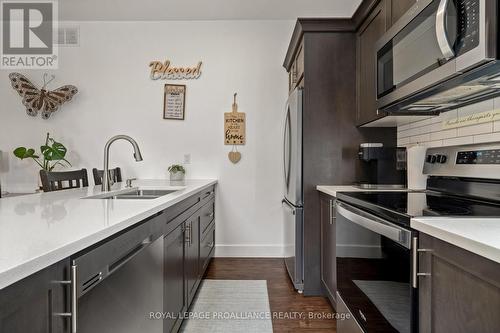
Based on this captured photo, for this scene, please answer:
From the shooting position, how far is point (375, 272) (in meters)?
1.35

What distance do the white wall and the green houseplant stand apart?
0.34ft

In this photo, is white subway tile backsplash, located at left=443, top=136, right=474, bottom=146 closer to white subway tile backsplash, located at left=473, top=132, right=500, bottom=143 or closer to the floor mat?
white subway tile backsplash, located at left=473, top=132, right=500, bottom=143

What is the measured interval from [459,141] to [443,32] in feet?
2.60

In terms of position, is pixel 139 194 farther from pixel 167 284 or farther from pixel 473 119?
pixel 473 119

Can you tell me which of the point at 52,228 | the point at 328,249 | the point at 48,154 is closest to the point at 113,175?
the point at 48,154

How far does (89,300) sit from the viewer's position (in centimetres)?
86

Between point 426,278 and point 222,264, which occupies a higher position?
point 426,278

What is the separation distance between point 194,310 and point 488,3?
2.28 meters

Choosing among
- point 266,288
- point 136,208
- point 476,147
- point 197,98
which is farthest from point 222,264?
point 476,147

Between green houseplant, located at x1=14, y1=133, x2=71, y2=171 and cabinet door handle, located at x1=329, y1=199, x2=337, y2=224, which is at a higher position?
green houseplant, located at x1=14, y1=133, x2=71, y2=171

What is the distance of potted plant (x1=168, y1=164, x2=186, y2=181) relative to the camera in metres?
3.45

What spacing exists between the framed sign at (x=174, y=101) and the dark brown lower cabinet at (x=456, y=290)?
3139 mm

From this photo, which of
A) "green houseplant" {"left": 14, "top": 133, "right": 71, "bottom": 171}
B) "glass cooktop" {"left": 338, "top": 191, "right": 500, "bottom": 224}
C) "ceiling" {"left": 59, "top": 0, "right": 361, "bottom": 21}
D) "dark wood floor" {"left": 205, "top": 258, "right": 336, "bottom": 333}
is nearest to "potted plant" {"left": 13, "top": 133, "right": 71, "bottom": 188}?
"green houseplant" {"left": 14, "top": 133, "right": 71, "bottom": 171}

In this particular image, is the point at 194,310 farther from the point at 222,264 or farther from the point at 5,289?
the point at 5,289
